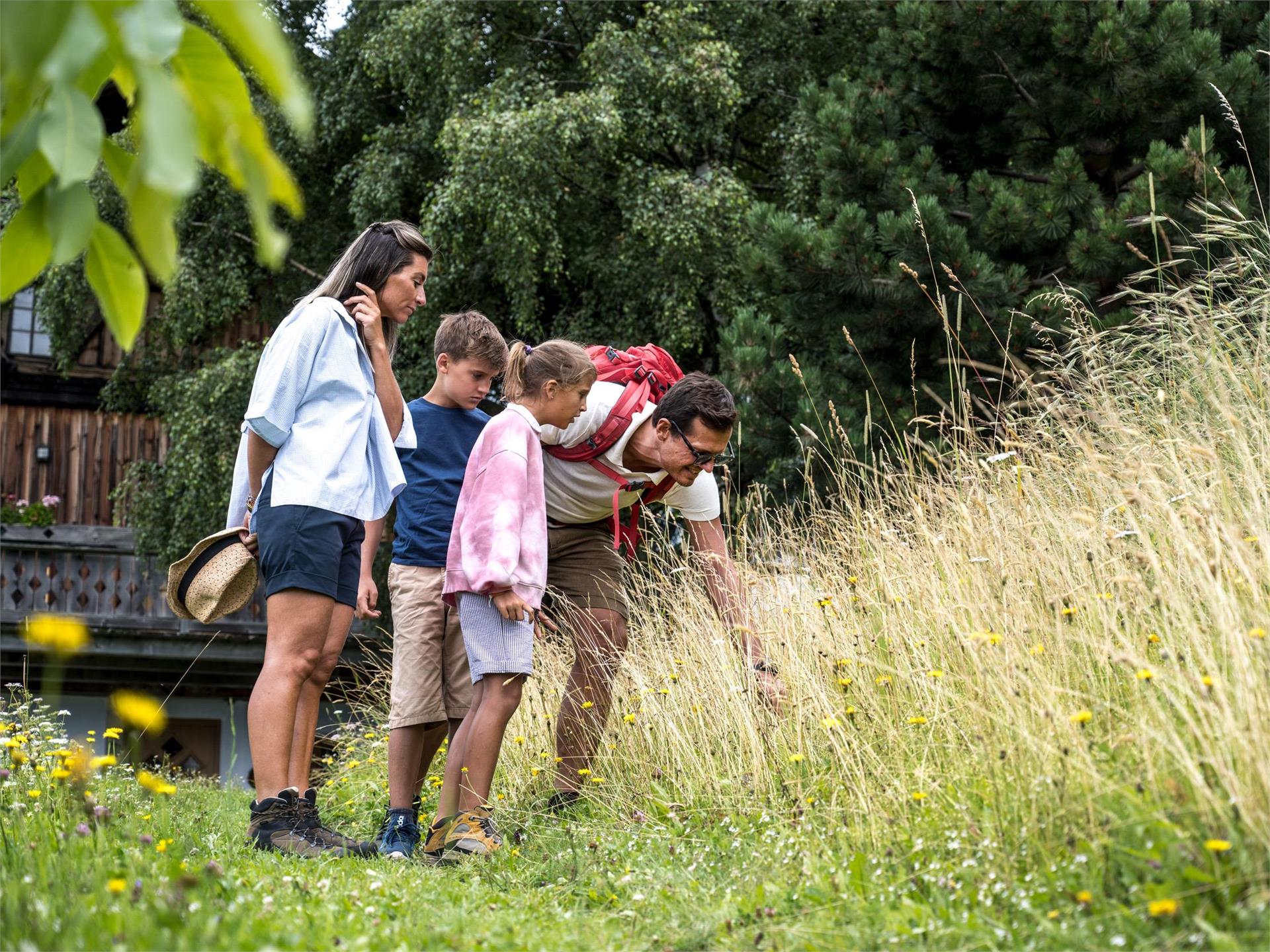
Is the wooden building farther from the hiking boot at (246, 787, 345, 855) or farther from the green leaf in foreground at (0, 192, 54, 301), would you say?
the green leaf in foreground at (0, 192, 54, 301)

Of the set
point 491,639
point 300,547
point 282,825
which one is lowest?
point 282,825

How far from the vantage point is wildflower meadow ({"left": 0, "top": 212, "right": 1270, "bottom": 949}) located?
7.21 ft

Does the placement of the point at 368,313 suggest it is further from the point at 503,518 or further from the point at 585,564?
the point at 585,564

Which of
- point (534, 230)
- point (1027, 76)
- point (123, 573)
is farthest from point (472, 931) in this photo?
point (123, 573)

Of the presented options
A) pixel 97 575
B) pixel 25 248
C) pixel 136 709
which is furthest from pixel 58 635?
pixel 97 575

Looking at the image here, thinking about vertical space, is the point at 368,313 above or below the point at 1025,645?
above

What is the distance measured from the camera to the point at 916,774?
285cm

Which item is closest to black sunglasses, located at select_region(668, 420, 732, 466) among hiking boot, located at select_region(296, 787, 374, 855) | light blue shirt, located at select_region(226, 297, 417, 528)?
light blue shirt, located at select_region(226, 297, 417, 528)

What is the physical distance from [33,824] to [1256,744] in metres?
2.78

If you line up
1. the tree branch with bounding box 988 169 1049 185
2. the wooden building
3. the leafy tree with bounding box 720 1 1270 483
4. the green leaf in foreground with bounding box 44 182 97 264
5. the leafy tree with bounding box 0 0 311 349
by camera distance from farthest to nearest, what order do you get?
the wooden building < the tree branch with bounding box 988 169 1049 185 < the leafy tree with bounding box 720 1 1270 483 < the green leaf in foreground with bounding box 44 182 97 264 < the leafy tree with bounding box 0 0 311 349

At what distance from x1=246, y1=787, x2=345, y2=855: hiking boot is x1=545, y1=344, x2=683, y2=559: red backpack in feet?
4.04

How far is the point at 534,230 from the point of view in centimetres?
1181

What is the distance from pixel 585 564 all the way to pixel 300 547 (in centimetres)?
109

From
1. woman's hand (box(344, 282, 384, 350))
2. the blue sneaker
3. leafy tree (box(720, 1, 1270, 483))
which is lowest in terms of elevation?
the blue sneaker
